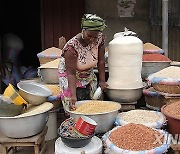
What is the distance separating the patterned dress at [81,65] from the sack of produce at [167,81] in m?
0.69

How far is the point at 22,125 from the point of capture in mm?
3426

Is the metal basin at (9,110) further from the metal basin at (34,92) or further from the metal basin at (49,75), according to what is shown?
the metal basin at (49,75)

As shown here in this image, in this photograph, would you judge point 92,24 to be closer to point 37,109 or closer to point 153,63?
point 37,109

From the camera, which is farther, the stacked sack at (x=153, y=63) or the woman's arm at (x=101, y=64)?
the stacked sack at (x=153, y=63)

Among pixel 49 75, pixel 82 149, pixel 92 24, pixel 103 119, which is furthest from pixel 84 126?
pixel 49 75

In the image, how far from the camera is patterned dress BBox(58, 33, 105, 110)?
11.6 ft

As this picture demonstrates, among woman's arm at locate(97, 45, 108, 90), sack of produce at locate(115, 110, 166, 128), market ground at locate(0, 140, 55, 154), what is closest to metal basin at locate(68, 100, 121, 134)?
sack of produce at locate(115, 110, 166, 128)

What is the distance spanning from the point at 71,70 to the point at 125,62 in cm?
68

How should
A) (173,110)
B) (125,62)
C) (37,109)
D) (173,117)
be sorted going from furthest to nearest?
(125,62) → (37,109) → (173,110) → (173,117)

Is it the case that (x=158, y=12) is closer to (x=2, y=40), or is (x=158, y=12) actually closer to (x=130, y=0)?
(x=130, y=0)

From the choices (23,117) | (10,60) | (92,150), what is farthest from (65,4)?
(92,150)

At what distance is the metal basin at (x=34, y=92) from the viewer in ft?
12.6

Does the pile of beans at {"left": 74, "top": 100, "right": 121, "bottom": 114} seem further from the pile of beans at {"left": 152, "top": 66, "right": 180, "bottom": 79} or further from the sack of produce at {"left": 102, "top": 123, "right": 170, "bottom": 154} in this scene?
the pile of beans at {"left": 152, "top": 66, "right": 180, "bottom": 79}

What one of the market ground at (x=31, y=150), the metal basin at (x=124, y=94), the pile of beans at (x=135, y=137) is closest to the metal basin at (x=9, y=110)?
the market ground at (x=31, y=150)
